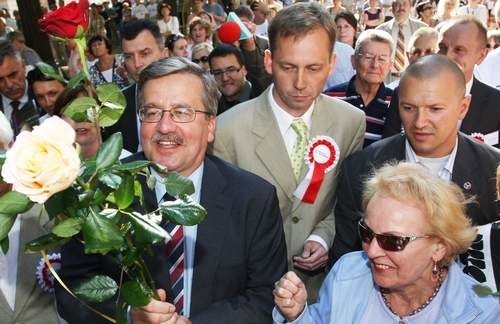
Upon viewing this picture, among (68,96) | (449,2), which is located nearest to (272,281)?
(68,96)

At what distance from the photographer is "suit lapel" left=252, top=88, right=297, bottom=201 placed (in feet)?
8.87

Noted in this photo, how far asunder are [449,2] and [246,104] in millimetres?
6101

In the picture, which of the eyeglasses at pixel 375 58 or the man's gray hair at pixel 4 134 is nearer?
the man's gray hair at pixel 4 134

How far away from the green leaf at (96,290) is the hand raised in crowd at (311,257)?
132cm

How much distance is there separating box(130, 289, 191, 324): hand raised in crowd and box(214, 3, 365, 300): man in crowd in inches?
42.5

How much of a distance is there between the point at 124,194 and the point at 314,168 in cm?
152

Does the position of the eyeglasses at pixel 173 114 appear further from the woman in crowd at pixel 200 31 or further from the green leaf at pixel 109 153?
the woman in crowd at pixel 200 31

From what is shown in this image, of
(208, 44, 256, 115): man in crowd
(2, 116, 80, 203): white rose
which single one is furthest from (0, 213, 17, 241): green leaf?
(208, 44, 256, 115): man in crowd

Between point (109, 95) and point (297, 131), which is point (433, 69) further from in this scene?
point (109, 95)

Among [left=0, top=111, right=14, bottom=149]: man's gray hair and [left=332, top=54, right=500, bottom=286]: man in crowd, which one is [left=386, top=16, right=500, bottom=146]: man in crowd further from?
[left=0, top=111, right=14, bottom=149]: man's gray hair

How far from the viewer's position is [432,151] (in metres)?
2.53

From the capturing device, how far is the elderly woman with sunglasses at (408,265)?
6.25 ft

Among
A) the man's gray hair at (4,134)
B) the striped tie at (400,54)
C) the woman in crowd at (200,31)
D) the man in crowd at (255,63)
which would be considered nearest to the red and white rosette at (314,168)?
the man's gray hair at (4,134)

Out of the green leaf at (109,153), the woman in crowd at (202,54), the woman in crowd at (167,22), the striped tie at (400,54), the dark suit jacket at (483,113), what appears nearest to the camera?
the green leaf at (109,153)
